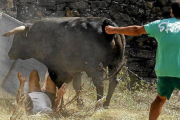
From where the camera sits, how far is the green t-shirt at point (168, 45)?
4.12 metres

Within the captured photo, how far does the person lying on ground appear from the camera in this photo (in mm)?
5566

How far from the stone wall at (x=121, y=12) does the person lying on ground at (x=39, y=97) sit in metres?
2.10

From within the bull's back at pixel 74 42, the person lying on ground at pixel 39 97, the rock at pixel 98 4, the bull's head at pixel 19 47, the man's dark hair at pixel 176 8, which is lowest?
the person lying on ground at pixel 39 97

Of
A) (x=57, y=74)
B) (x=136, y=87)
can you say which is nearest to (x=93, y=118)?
(x=57, y=74)

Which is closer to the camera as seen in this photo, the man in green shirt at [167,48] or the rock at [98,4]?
the man in green shirt at [167,48]

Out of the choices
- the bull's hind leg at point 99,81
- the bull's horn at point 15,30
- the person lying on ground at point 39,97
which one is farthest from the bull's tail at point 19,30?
the bull's hind leg at point 99,81

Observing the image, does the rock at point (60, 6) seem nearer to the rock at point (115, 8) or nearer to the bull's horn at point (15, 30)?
the rock at point (115, 8)

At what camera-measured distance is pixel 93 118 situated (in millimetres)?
5480

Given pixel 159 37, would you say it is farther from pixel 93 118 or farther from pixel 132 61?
pixel 132 61

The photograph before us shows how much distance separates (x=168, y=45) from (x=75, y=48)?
107 inches

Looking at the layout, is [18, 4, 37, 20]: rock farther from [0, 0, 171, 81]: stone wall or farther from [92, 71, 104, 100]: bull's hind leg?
[92, 71, 104, 100]: bull's hind leg

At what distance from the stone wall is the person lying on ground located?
6.90 feet

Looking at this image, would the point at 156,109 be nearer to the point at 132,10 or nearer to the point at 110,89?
the point at 110,89

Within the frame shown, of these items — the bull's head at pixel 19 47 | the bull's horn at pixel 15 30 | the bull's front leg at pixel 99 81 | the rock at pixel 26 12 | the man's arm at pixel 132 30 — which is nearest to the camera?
the man's arm at pixel 132 30
